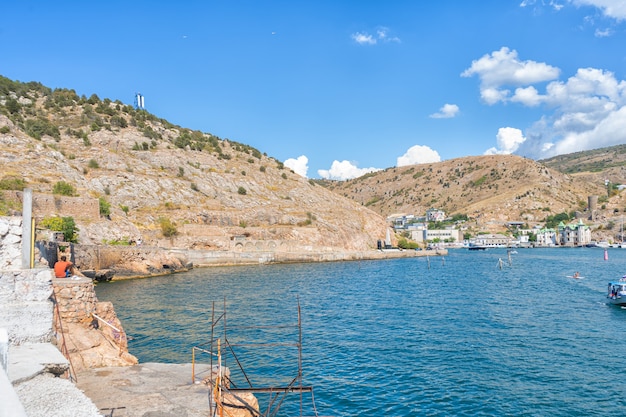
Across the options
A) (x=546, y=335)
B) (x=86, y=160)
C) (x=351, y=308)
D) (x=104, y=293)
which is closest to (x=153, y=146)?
(x=86, y=160)

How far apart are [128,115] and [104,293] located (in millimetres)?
84303

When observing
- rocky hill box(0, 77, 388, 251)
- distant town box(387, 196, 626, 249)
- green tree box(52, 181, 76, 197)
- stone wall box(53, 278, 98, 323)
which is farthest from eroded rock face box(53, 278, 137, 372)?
distant town box(387, 196, 626, 249)

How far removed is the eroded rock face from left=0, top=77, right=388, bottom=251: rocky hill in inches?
1690

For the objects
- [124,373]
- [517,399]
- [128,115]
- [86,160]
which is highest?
[128,115]

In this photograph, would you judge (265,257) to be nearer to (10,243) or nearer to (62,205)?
(62,205)

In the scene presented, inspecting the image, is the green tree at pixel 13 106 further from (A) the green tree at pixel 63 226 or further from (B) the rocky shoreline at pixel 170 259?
(A) the green tree at pixel 63 226

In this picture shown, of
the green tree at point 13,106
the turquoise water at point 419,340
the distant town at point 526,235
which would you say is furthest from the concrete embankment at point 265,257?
the distant town at point 526,235

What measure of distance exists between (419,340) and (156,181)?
222 ft

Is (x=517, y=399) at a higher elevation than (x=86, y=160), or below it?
below

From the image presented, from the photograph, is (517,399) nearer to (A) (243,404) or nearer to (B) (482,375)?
(B) (482,375)

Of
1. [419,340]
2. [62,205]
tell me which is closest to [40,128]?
[62,205]

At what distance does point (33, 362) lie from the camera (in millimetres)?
7562

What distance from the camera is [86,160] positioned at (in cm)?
8069

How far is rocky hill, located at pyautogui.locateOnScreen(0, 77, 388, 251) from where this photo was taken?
6588 cm
